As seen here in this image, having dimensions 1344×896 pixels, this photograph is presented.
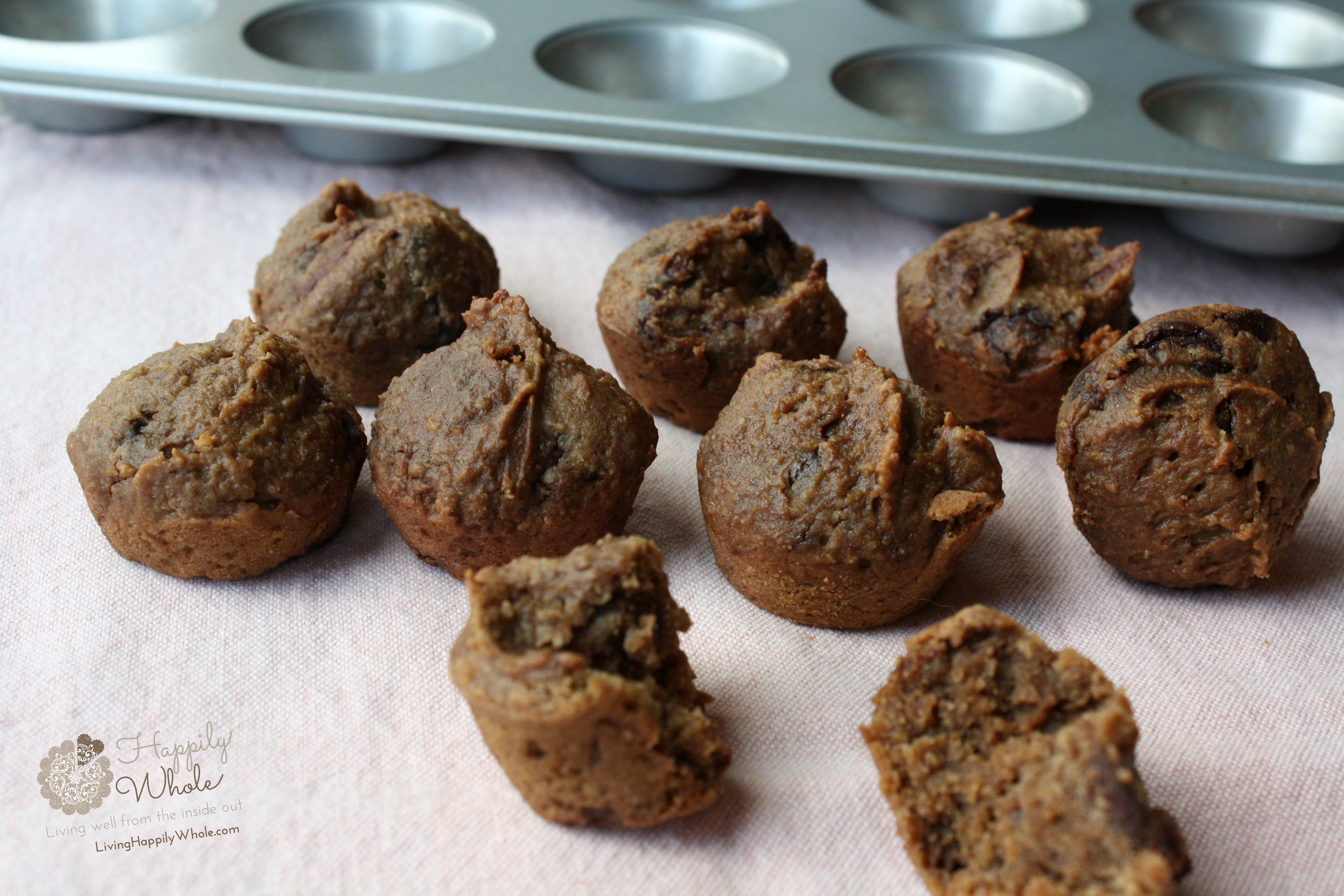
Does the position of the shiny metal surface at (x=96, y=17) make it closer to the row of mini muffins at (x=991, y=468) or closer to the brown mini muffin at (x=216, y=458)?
the brown mini muffin at (x=216, y=458)

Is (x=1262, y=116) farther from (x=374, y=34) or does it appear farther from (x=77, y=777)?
(x=77, y=777)

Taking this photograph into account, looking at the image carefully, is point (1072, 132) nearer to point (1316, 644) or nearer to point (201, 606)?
point (1316, 644)

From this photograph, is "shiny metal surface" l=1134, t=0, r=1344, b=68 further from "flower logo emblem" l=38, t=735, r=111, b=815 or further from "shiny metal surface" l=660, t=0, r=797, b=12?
"flower logo emblem" l=38, t=735, r=111, b=815

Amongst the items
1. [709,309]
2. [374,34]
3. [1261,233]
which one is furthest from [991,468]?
[374,34]

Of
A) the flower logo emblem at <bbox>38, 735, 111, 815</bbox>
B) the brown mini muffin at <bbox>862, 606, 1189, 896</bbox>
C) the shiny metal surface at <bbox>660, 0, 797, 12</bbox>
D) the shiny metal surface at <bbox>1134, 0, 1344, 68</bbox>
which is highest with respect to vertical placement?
the shiny metal surface at <bbox>1134, 0, 1344, 68</bbox>

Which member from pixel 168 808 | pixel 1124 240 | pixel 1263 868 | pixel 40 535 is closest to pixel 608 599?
pixel 168 808

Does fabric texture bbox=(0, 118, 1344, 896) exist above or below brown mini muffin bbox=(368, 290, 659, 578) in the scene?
below

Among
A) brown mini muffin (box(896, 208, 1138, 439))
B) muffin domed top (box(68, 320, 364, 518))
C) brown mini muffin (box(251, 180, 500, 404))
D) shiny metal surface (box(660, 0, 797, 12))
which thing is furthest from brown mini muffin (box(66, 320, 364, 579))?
shiny metal surface (box(660, 0, 797, 12))

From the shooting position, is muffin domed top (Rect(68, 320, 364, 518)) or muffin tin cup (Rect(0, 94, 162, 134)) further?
muffin tin cup (Rect(0, 94, 162, 134))
